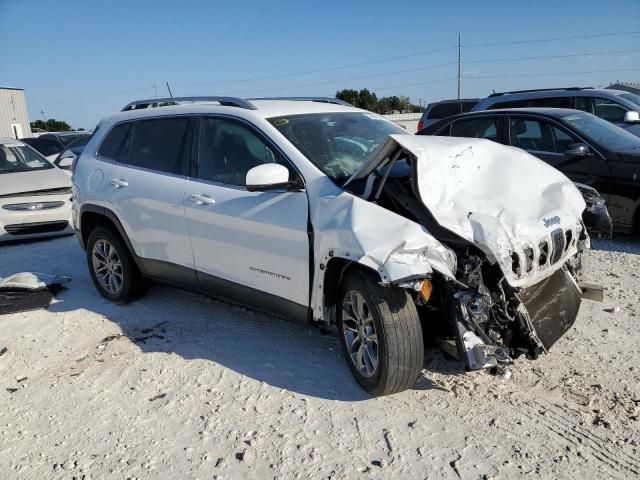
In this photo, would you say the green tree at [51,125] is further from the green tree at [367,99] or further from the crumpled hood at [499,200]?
the crumpled hood at [499,200]

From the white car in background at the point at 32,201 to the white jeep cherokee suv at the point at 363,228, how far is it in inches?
151

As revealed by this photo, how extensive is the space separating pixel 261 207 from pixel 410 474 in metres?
2.01

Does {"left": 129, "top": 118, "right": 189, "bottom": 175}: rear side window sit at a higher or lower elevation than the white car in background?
higher

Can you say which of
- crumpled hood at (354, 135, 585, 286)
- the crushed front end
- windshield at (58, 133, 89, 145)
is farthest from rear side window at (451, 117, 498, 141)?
windshield at (58, 133, 89, 145)

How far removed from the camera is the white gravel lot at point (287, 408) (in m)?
2.97

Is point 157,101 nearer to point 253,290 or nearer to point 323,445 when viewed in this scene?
point 253,290

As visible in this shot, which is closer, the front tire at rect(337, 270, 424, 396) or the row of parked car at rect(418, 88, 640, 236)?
the front tire at rect(337, 270, 424, 396)

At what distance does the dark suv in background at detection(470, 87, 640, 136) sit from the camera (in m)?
9.27

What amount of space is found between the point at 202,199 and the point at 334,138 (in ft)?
3.69

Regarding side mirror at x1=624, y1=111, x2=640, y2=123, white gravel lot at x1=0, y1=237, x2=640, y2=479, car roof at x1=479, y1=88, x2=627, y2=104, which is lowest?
white gravel lot at x1=0, y1=237, x2=640, y2=479

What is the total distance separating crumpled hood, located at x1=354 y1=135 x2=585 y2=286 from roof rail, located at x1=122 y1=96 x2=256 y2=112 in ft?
4.61

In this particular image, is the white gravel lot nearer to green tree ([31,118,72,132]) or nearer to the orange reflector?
the orange reflector

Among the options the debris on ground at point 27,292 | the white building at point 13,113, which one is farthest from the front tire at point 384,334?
the white building at point 13,113

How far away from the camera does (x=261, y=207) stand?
4008 millimetres
